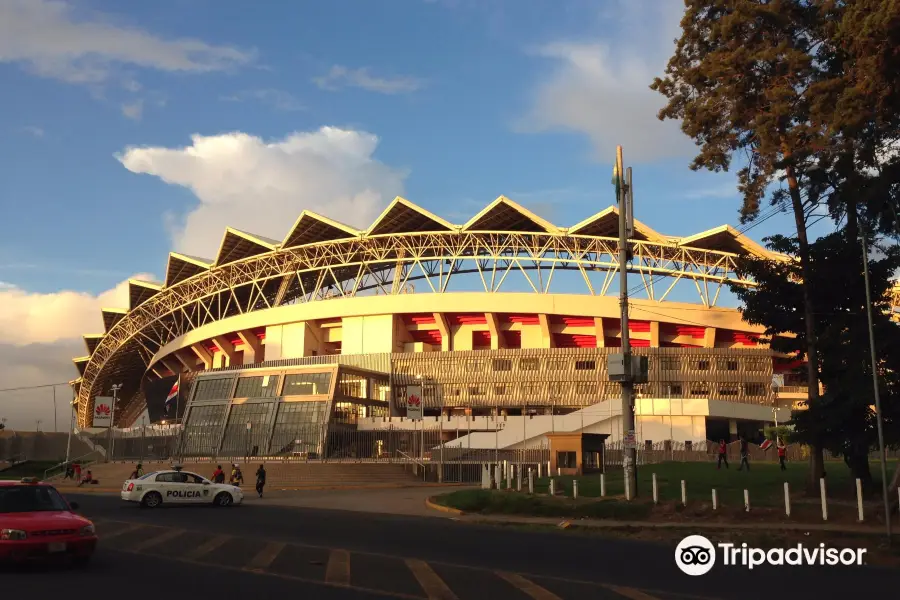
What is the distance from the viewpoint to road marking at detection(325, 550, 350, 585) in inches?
465

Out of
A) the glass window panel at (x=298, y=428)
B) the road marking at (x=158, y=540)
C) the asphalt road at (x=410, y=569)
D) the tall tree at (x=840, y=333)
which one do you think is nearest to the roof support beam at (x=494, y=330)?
the glass window panel at (x=298, y=428)

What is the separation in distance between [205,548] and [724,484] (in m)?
19.9

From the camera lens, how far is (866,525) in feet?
61.8

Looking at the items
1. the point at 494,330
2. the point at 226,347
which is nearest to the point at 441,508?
the point at 494,330

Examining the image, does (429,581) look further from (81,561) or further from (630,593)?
(81,561)

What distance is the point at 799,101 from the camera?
85.7 feet

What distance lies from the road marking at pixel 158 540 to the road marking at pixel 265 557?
2.37m

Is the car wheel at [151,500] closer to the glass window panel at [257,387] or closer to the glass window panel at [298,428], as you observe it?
the glass window panel at [298,428]

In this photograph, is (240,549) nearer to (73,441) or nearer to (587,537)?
(587,537)

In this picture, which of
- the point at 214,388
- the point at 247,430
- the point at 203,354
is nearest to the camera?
the point at 247,430

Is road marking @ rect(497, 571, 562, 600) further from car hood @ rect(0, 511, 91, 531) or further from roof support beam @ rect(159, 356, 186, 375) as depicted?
roof support beam @ rect(159, 356, 186, 375)

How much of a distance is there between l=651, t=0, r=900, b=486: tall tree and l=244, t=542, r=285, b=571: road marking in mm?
16976

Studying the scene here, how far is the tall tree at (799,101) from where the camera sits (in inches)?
887

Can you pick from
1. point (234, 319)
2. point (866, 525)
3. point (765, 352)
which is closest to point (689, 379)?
point (765, 352)
